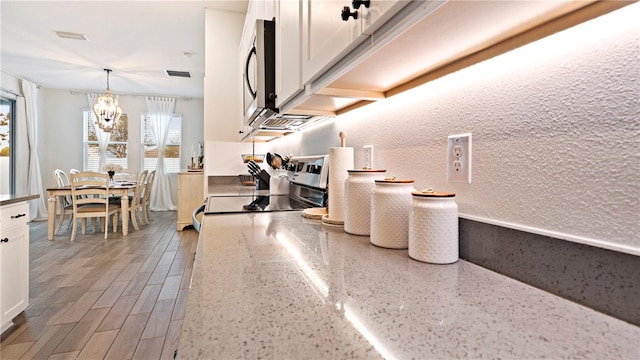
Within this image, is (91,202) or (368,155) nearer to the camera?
(368,155)

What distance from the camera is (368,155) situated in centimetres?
117

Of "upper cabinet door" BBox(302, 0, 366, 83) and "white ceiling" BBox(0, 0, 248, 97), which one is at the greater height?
"white ceiling" BBox(0, 0, 248, 97)

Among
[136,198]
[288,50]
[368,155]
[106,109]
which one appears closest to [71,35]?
[106,109]

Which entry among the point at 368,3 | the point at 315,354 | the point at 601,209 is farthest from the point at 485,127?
the point at 315,354

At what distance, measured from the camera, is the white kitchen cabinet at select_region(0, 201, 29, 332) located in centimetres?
172

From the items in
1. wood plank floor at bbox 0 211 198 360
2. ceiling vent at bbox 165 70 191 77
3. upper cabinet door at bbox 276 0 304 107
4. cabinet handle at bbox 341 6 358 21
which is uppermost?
ceiling vent at bbox 165 70 191 77

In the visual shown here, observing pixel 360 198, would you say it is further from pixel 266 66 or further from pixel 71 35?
pixel 71 35

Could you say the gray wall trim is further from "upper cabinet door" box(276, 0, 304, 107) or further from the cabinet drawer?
the cabinet drawer

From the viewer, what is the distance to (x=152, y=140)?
6.62 metres

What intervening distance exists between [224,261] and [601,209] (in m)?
0.69

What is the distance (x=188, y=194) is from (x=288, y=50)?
12.6 ft

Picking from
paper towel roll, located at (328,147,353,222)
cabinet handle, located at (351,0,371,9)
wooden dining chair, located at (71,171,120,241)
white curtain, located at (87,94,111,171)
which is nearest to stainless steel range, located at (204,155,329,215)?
paper towel roll, located at (328,147,353,222)

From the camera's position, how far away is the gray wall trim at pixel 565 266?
→ 0.44 m

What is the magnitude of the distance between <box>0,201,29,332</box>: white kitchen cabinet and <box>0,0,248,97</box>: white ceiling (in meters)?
2.22
